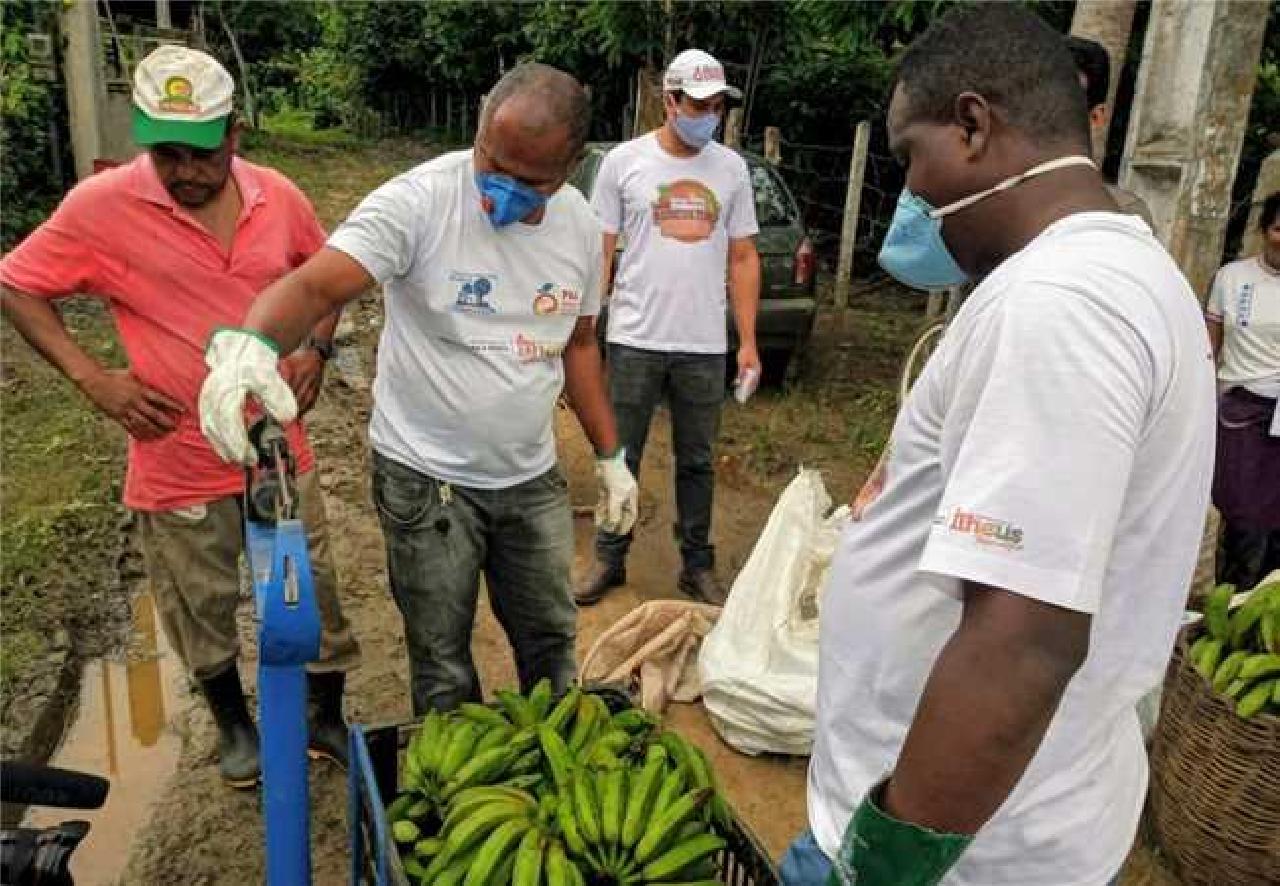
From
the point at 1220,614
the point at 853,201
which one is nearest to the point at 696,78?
the point at 1220,614

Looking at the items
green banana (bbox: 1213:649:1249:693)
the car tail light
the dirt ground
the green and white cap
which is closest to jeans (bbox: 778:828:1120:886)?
green banana (bbox: 1213:649:1249:693)

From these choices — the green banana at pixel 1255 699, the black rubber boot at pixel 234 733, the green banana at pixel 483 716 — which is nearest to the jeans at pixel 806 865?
the green banana at pixel 483 716

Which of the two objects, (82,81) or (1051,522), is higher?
(1051,522)

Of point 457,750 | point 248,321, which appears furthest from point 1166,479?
point 248,321

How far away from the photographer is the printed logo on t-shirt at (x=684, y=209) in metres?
4.50

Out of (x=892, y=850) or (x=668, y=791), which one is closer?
(x=892, y=850)

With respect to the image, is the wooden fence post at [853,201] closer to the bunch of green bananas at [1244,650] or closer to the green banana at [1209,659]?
the bunch of green bananas at [1244,650]

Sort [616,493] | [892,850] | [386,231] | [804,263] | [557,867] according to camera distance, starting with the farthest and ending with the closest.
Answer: [804,263] < [616,493] < [386,231] < [557,867] < [892,850]

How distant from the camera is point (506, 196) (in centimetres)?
256

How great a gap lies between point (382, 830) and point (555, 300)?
144 centimetres

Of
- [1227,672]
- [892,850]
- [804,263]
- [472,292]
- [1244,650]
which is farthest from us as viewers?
[804,263]

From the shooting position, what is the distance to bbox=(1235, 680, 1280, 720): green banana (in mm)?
2898

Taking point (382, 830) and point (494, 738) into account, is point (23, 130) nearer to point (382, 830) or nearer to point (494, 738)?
point (494, 738)

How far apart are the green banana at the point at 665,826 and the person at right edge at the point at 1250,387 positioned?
128 inches
